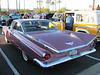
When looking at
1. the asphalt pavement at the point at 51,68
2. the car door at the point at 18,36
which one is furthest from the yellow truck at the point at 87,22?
the car door at the point at 18,36

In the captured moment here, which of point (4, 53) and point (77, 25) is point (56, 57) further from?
point (77, 25)

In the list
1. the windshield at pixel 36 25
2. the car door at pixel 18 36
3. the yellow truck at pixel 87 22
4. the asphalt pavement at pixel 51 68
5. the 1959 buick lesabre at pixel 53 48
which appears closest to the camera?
the 1959 buick lesabre at pixel 53 48

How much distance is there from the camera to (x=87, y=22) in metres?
6.13

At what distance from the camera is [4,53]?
493 centimetres

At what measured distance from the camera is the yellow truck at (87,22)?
5688 millimetres

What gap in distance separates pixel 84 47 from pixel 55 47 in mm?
1084

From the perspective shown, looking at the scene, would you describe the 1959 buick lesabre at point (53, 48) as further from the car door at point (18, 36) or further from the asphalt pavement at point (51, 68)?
the asphalt pavement at point (51, 68)

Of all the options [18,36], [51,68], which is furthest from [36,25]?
[51,68]

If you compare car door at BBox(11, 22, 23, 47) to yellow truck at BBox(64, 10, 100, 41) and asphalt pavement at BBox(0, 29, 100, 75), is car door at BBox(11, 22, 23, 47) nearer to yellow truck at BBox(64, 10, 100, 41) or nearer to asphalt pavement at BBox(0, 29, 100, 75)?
asphalt pavement at BBox(0, 29, 100, 75)

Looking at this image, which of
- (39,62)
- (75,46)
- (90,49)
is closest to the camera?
(39,62)

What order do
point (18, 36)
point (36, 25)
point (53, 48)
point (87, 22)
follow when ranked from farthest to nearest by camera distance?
point (87, 22), point (36, 25), point (18, 36), point (53, 48)

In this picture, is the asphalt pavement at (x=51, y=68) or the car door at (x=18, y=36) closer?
the asphalt pavement at (x=51, y=68)

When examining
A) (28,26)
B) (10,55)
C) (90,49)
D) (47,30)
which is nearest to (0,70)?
(10,55)

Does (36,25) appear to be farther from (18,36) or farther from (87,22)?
(87,22)
